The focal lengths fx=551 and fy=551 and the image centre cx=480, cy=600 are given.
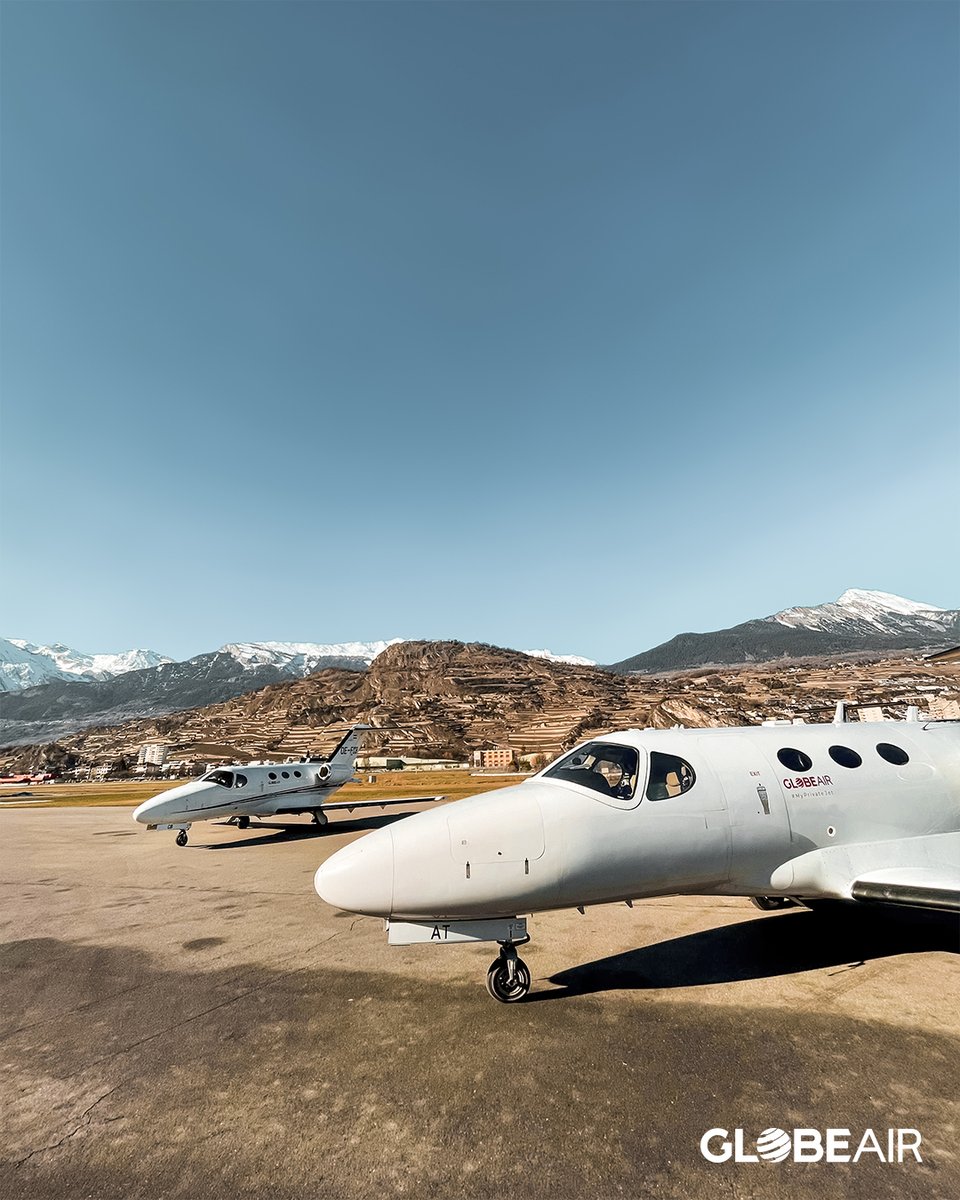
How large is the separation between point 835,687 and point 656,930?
21925 centimetres

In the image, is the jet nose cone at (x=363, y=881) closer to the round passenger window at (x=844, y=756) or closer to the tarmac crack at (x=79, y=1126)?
the tarmac crack at (x=79, y=1126)

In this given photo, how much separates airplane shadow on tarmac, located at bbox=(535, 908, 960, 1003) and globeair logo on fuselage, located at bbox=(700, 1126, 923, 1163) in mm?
2672

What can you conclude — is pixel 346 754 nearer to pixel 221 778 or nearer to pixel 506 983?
pixel 221 778

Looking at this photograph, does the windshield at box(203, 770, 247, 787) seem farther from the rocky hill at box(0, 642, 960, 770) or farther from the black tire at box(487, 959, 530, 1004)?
the rocky hill at box(0, 642, 960, 770)

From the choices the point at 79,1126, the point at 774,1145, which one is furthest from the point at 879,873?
the point at 79,1126

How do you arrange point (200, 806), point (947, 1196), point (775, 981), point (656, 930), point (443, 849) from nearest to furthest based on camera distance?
point (947, 1196) < point (443, 849) < point (775, 981) < point (656, 930) < point (200, 806)

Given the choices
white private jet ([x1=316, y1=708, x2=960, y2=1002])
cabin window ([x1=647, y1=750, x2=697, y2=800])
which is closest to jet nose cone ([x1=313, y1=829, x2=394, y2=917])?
white private jet ([x1=316, y1=708, x2=960, y2=1002])

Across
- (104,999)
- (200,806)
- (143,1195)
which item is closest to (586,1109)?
(143,1195)

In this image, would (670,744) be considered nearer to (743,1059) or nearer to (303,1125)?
(743,1059)

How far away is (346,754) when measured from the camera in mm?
27000

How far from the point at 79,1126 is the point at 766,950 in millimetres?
8506

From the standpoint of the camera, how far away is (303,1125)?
459cm

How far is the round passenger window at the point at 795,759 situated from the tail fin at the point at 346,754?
20647 millimetres

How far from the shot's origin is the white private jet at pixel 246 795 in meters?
20.0
